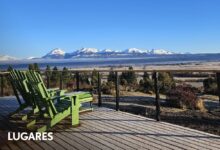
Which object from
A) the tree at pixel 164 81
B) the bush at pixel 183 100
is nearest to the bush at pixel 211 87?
the tree at pixel 164 81

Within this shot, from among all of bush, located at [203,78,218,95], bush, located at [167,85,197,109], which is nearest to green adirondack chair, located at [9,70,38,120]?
bush, located at [167,85,197,109]

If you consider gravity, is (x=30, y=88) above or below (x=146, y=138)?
above

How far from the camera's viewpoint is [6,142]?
4609 mm

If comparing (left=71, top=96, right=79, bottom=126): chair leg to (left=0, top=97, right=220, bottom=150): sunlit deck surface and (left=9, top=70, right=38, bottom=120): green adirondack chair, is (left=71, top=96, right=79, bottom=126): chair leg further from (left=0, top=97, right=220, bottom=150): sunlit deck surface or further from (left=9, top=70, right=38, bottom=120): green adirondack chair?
(left=9, top=70, right=38, bottom=120): green adirondack chair

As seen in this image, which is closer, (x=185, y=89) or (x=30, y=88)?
(x=30, y=88)

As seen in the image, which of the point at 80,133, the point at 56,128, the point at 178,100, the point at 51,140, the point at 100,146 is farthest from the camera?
the point at 178,100

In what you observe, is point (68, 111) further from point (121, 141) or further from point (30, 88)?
point (121, 141)

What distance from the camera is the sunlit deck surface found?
435cm

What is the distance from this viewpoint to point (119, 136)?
4852mm

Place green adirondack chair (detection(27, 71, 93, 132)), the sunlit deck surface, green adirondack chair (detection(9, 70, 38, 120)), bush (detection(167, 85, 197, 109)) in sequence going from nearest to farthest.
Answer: the sunlit deck surface < green adirondack chair (detection(27, 71, 93, 132)) < green adirondack chair (detection(9, 70, 38, 120)) < bush (detection(167, 85, 197, 109))

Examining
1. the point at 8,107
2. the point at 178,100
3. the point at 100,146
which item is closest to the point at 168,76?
the point at 178,100

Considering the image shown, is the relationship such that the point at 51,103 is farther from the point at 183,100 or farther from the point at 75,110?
the point at 183,100

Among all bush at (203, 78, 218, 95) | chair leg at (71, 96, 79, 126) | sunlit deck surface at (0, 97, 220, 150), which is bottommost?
bush at (203, 78, 218, 95)

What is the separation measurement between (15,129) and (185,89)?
22.2 feet
